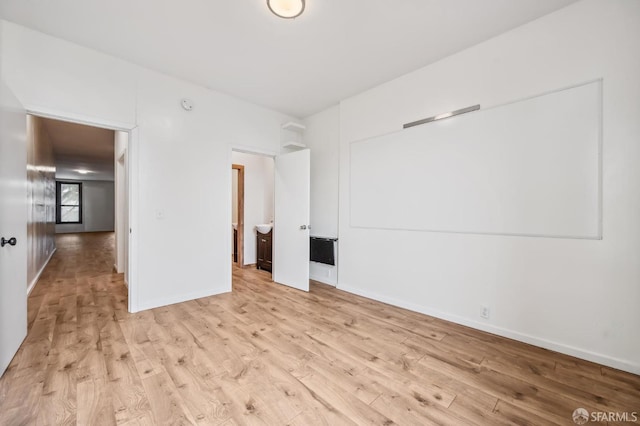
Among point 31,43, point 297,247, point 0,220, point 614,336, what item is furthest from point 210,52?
point 614,336

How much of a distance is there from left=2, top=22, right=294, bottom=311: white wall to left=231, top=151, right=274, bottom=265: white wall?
53.8 inches

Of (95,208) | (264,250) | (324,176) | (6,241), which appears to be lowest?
(264,250)

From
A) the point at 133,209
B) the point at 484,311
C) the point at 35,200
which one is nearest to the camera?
the point at 484,311

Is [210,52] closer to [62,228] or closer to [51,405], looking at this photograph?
[51,405]

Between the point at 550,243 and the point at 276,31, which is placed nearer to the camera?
the point at 550,243

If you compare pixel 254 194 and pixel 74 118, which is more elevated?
pixel 74 118

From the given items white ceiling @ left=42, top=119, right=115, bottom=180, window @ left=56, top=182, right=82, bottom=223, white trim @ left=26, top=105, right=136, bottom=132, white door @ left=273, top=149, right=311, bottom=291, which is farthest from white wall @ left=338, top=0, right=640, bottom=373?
window @ left=56, top=182, right=82, bottom=223

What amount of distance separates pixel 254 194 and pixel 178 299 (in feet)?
8.64

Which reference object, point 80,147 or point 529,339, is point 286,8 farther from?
point 80,147

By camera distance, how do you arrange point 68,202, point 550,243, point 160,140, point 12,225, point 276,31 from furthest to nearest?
1. point 68,202
2. point 160,140
3. point 276,31
4. point 550,243
5. point 12,225

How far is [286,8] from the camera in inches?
79.7

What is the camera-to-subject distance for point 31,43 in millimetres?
2324

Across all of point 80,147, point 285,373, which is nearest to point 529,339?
point 285,373

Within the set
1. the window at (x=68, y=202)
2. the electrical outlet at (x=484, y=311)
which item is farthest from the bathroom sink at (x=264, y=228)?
the window at (x=68, y=202)
